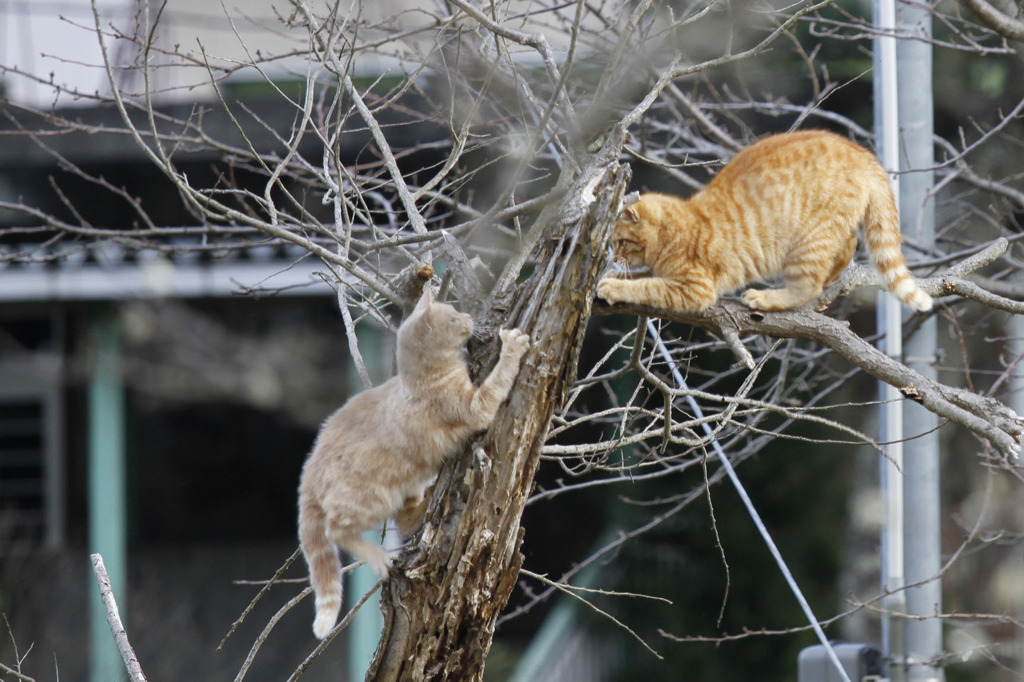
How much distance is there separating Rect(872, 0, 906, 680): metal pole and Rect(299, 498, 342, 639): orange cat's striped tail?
2.21m

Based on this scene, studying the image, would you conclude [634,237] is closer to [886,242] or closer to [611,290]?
[611,290]

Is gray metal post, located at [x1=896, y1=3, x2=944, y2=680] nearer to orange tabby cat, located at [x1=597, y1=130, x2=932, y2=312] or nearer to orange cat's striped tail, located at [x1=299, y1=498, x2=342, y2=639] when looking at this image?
orange tabby cat, located at [x1=597, y1=130, x2=932, y2=312]

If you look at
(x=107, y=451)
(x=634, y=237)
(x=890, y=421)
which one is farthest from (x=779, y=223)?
(x=107, y=451)

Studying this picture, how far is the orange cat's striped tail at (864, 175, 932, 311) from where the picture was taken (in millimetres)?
3215

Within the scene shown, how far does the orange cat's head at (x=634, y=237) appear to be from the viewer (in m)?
3.38

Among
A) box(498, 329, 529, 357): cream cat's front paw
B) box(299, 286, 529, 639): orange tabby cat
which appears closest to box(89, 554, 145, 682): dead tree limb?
box(299, 286, 529, 639): orange tabby cat

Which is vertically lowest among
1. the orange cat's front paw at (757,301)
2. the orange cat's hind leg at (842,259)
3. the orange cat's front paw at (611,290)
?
the orange cat's front paw at (757,301)

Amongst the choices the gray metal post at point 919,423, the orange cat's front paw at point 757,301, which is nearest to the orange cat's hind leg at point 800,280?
the orange cat's front paw at point 757,301

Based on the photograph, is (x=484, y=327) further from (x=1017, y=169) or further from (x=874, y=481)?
(x=874, y=481)

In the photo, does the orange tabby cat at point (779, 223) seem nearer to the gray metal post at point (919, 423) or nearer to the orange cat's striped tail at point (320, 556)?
the gray metal post at point (919, 423)

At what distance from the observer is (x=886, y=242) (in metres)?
3.36

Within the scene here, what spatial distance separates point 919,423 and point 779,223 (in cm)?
138

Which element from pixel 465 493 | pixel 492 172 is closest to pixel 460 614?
pixel 465 493

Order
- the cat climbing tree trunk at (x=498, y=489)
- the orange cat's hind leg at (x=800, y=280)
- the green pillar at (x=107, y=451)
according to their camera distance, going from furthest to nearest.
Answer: the green pillar at (x=107, y=451) → the orange cat's hind leg at (x=800, y=280) → the cat climbing tree trunk at (x=498, y=489)
